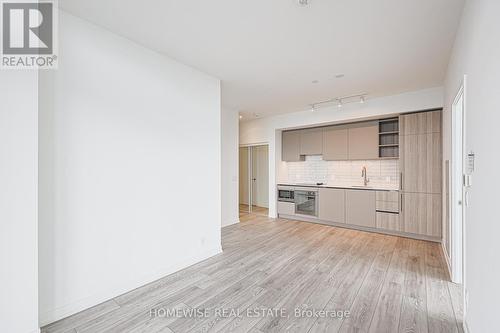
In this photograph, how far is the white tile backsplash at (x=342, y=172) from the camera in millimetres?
4848

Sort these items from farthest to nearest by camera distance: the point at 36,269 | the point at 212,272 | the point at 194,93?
the point at 194,93
the point at 212,272
the point at 36,269

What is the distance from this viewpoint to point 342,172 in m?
5.52

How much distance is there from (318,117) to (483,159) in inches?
163

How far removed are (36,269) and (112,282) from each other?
0.78m

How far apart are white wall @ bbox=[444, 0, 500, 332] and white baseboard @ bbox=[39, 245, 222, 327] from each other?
2.88 meters

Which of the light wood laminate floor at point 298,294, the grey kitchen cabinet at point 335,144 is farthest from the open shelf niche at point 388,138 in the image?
the light wood laminate floor at point 298,294

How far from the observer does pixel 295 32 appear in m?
2.34

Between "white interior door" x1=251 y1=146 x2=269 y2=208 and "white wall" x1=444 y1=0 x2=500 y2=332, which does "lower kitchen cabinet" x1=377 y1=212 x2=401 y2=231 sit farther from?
"white interior door" x1=251 y1=146 x2=269 y2=208

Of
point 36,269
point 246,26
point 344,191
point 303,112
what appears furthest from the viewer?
point 303,112

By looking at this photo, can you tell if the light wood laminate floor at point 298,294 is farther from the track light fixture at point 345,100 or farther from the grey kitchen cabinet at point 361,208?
the track light fixture at point 345,100

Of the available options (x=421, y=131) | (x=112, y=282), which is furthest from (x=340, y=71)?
(x=112, y=282)

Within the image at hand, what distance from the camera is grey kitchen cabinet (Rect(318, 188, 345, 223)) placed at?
4.96 metres

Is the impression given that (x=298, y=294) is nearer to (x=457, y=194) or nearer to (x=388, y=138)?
(x=457, y=194)

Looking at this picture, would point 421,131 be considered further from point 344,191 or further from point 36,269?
point 36,269
